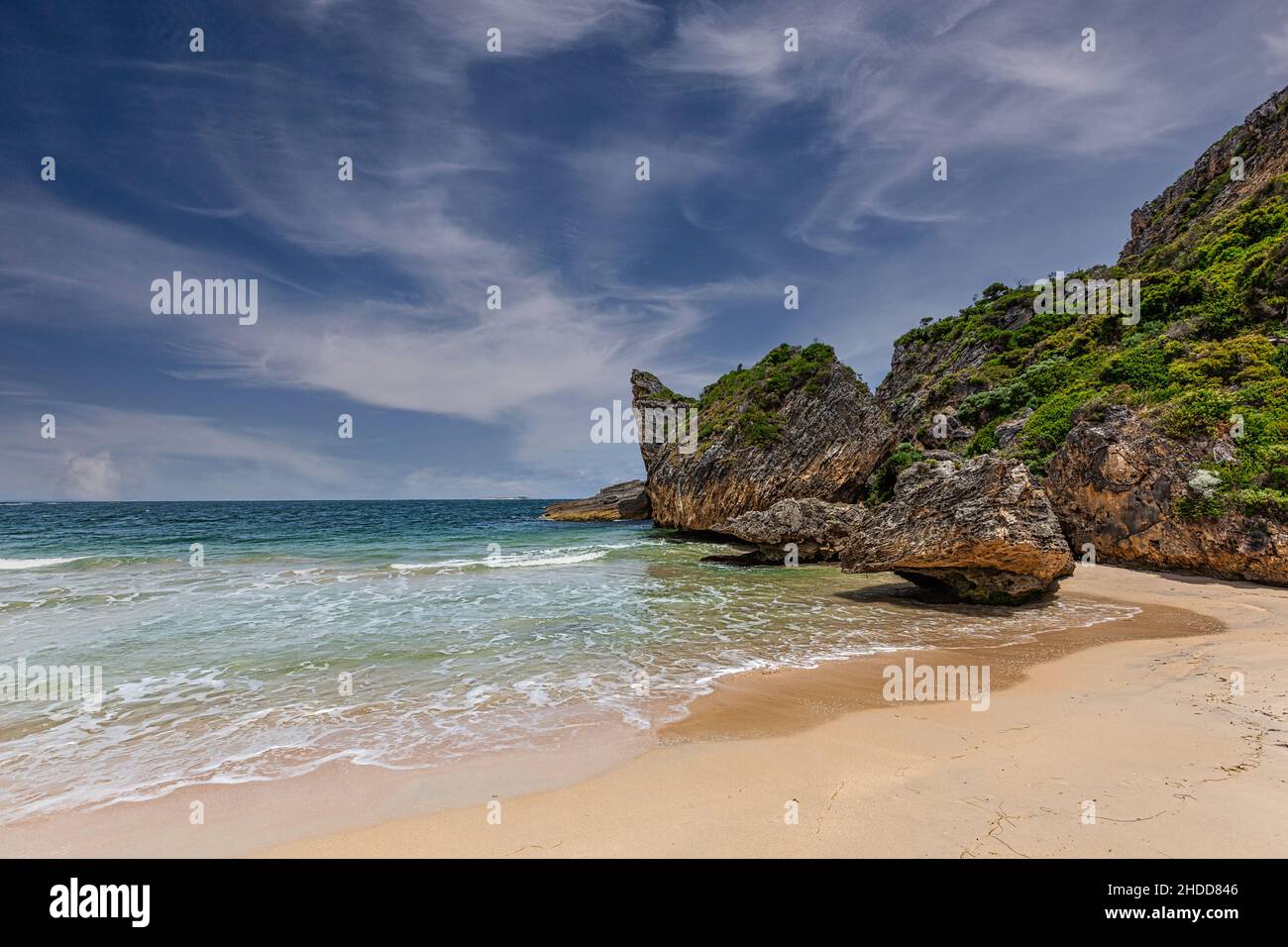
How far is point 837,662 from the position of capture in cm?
895

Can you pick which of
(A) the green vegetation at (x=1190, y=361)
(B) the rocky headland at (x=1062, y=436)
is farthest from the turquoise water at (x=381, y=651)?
(A) the green vegetation at (x=1190, y=361)

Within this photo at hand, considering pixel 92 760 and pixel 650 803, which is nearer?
pixel 650 803

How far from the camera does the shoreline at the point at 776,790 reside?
13.0ft

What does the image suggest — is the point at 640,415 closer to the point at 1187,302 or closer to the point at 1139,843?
the point at 1187,302

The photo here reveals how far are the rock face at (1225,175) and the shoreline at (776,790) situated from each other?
45.5 m

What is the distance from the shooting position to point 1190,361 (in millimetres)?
18781

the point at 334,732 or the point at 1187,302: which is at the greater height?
the point at 1187,302

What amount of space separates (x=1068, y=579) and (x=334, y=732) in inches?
710

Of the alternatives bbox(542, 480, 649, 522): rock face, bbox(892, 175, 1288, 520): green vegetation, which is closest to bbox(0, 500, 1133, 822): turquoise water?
bbox(892, 175, 1288, 520): green vegetation

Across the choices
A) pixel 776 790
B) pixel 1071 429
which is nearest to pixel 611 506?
pixel 1071 429

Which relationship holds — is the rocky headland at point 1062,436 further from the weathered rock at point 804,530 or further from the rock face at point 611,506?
the rock face at point 611,506

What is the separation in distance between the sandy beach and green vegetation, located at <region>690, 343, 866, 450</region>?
2394 cm
